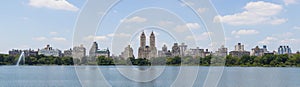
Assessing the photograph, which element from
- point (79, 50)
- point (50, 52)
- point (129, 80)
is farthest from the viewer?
point (50, 52)

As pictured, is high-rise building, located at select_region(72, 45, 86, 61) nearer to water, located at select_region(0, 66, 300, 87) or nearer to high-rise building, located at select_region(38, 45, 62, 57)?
water, located at select_region(0, 66, 300, 87)

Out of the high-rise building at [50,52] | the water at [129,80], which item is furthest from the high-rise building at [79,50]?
the high-rise building at [50,52]

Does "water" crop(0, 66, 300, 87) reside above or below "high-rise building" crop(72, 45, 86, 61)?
below

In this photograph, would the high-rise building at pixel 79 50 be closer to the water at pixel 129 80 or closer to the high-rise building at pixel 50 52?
the water at pixel 129 80

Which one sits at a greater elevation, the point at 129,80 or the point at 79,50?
the point at 79,50

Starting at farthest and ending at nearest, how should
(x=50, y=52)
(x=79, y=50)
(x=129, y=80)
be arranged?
(x=50, y=52)
(x=129, y=80)
(x=79, y=50)

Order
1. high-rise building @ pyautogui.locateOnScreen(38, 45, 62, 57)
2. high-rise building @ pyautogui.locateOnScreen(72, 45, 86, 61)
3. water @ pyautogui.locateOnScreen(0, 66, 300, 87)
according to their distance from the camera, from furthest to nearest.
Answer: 1. high-rise building @ pyautogui.locateOnScreen(38, 45, 62, 57)
2. water @ pyautogui.locateOnScreen(0, 66, 300, 87)
3. high-rise building @ pyautogui.locateOnScreen(72, 45, 86, 61)

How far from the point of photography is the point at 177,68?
52469mm

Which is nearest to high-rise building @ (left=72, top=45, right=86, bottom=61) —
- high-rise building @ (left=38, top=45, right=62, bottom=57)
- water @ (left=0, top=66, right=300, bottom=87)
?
water @ (left=0, top=66, right=300, bottom=87)

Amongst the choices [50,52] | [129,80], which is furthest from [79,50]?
→ [50,52]

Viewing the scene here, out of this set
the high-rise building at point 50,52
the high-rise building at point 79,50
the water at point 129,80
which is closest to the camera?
the high-rise building at point 79,50

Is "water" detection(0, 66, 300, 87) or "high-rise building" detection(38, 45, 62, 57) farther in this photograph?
"high-rise building" detection(38, 45, 62, 57)

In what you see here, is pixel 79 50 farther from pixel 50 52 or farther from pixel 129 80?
pixel 50 52

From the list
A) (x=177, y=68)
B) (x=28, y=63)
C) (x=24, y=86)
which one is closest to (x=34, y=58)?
(x=28, y=63)
